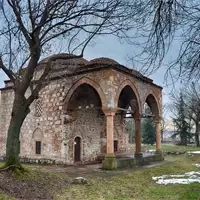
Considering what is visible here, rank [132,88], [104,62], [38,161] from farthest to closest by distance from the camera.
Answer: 1. [38,161]
2. [132,88]
3. [104,62]

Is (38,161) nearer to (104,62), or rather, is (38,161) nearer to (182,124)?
(104,62)

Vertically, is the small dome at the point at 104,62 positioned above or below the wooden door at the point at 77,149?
above

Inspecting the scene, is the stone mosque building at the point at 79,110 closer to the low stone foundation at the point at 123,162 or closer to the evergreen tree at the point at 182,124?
the low stone foundation at the point at 123,162

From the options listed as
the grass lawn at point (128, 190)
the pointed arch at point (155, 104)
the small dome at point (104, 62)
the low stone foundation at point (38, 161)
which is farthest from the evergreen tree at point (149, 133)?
the grass lawn at point (128, 190)

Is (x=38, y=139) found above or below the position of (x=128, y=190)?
above

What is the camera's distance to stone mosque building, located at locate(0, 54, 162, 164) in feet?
45.8

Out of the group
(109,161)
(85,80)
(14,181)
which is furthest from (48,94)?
(14,181)

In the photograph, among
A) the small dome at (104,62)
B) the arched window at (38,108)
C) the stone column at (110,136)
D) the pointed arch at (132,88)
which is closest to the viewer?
the stone column at (110,136)

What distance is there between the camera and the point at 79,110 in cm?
1658

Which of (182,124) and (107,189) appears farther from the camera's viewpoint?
(182,124)

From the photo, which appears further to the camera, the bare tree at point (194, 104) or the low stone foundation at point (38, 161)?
the bare tree at point (194, 104)

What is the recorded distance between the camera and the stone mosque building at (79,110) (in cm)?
1396

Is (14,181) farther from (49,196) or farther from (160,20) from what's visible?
(160,20)

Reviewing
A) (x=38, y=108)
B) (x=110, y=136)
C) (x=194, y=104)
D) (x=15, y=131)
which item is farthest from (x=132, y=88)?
(x=194, y=104)
